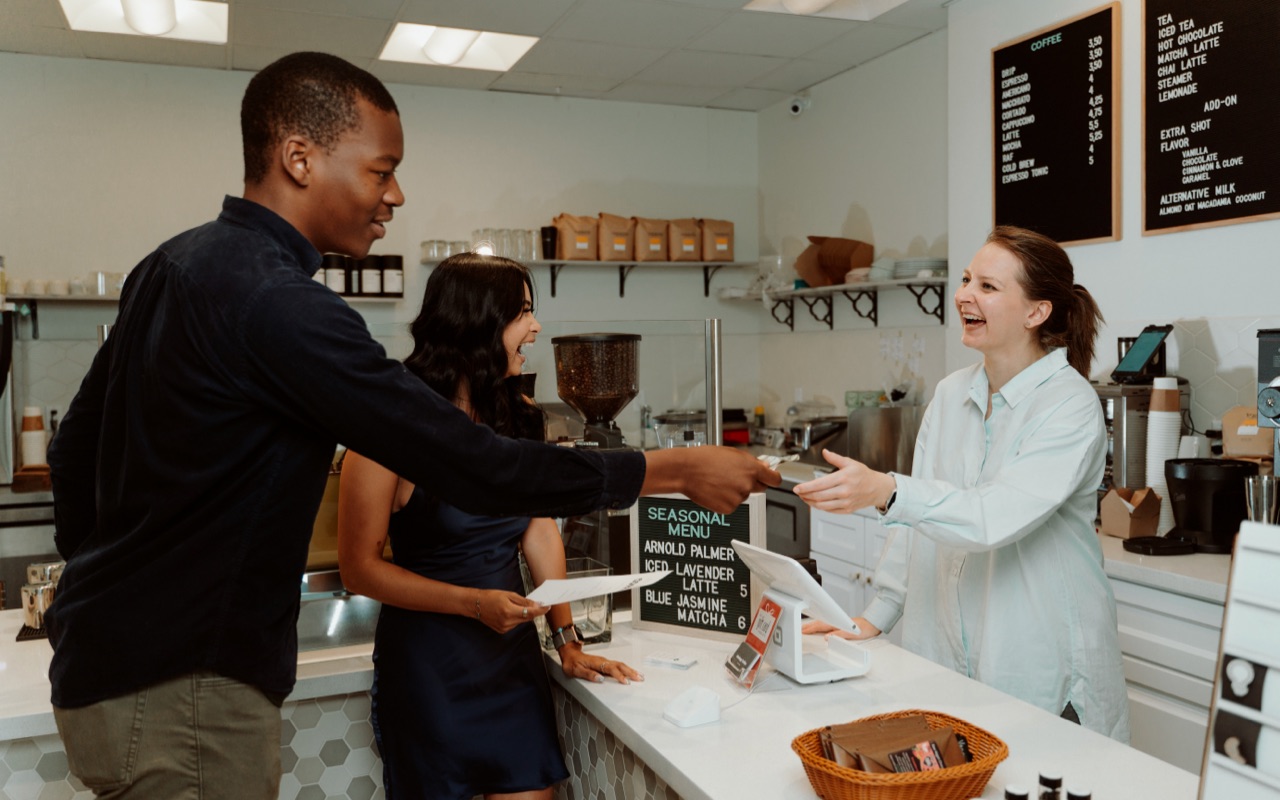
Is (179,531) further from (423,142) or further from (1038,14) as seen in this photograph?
(423,142)

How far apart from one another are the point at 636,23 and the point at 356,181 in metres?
3.63

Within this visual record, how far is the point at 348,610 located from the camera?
6.77 feet

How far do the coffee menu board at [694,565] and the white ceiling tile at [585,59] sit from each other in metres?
3.45

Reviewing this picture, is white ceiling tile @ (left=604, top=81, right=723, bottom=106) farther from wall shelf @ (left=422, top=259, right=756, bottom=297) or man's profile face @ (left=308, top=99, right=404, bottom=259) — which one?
man's profile face @ (left=308, top=99, right=404, bottom=259)

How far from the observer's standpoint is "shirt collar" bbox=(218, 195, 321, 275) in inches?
48.1

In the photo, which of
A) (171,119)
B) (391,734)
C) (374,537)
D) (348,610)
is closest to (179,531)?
(374,537)

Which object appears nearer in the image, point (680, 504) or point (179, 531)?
point (179, 531)

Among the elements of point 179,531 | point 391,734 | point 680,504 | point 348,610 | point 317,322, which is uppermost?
point 317,322

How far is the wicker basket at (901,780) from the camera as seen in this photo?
1.19 metres

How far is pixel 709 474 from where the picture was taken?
1.50 m

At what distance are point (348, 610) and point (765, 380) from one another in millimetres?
4500

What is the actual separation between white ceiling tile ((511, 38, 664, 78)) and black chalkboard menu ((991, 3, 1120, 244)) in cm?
179

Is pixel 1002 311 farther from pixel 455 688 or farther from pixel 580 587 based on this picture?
pixel 455 688

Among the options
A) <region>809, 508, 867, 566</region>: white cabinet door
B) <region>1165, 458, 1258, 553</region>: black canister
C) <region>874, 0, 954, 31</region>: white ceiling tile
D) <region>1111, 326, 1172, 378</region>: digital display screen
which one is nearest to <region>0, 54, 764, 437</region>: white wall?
<region>809, 508, 867, 566</region>: white cabinet door
